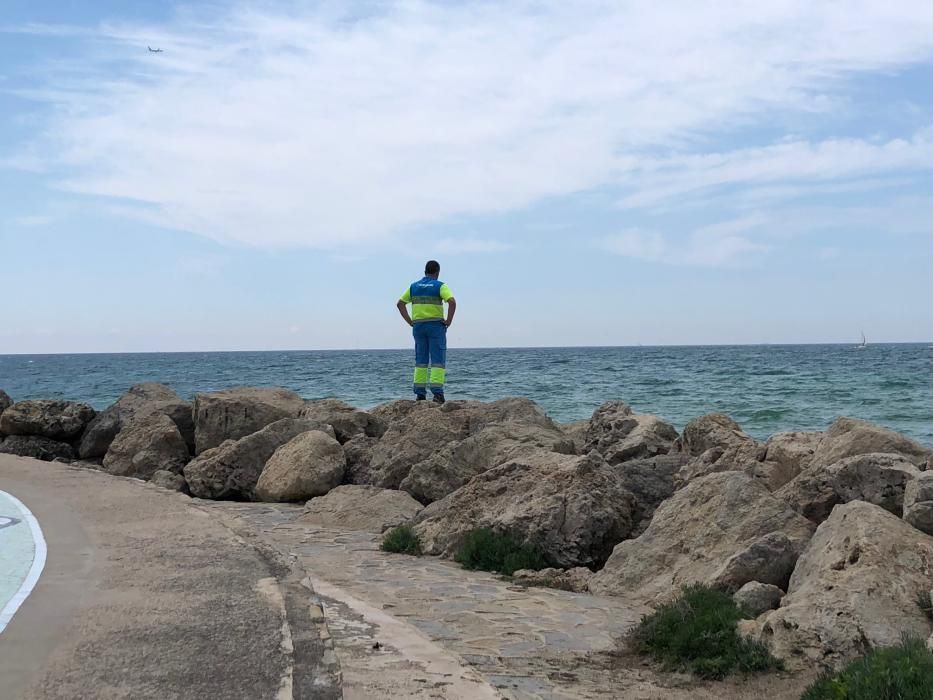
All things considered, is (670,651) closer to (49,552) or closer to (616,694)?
(616,694)

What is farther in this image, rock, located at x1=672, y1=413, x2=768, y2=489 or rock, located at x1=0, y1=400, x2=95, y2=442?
rock, located at x1=0, y1=400, x2=95, y2=442

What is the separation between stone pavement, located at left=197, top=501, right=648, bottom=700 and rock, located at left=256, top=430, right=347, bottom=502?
8.15ft

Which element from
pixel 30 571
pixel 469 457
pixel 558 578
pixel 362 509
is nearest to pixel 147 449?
pixel 362 509

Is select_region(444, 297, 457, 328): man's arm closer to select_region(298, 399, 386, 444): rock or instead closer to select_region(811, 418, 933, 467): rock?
select_region(298, 399, 386, 444): rock

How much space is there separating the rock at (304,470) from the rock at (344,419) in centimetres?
127

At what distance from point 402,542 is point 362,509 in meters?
1.58

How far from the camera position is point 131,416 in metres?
15.2

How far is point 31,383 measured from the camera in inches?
2207

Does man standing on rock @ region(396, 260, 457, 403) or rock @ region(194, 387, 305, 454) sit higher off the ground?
man standing on rock @ region(396, 260, 457, 403)

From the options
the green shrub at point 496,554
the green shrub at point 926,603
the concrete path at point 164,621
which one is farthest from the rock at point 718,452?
the concrete path at point 164,621

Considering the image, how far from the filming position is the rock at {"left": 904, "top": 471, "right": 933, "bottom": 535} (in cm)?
605

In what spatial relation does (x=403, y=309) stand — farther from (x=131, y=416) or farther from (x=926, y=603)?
(x=926, y=603)

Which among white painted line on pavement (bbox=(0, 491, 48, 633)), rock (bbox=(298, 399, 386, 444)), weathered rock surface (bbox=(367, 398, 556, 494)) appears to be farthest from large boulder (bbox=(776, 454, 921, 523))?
rock (bbox=(298, 399, 386, 444))

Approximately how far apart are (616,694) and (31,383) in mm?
57439
